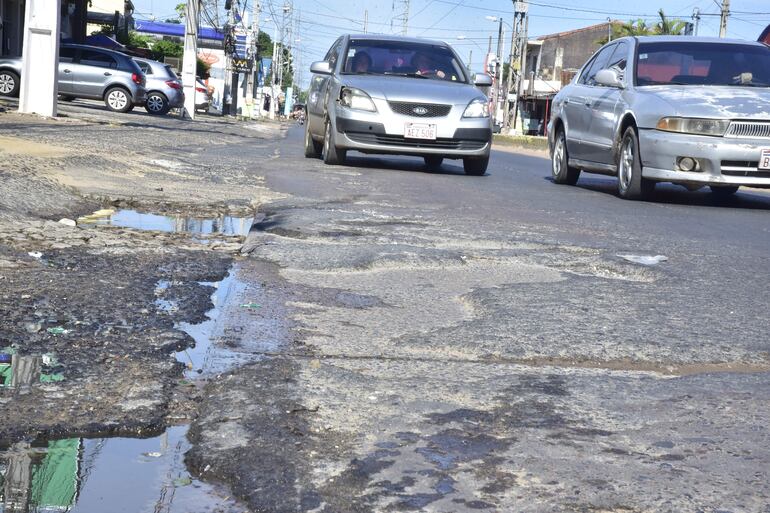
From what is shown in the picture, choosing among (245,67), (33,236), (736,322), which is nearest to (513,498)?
(736,322)

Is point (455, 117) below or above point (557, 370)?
above

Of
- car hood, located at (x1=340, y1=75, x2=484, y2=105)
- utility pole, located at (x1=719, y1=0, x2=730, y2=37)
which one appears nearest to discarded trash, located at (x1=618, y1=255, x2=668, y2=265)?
car hood, located at (x1=340, y1=75, x2=484, y2=105)

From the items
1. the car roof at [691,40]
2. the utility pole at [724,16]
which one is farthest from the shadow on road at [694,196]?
the utility pole at [724,16]

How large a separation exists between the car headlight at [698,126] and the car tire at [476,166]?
3361 millimetres

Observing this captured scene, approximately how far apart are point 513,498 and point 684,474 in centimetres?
43

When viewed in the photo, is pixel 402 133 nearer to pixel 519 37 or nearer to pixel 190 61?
pixel 190 61

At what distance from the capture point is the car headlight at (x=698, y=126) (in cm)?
889

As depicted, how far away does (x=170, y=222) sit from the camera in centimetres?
618

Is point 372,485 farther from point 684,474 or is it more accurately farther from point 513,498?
point 684,474

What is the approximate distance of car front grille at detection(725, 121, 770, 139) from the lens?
8.91 meters

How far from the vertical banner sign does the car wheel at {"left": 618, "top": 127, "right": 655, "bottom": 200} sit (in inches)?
896

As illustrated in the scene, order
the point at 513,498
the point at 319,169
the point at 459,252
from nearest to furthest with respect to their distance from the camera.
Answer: the point at 513,498, the point at 459,252, the point at 319,169

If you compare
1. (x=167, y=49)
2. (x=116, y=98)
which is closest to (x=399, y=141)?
(x=116, y=98)

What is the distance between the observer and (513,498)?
2.06 m
